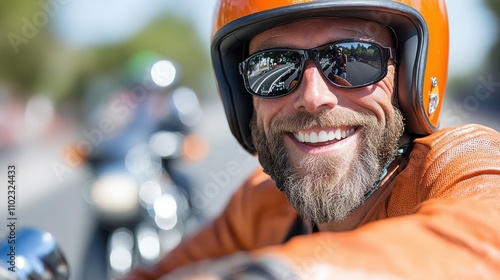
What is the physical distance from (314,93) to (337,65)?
11cm

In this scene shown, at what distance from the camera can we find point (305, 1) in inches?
92.7

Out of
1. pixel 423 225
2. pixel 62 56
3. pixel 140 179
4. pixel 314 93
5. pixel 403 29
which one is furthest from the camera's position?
pixel 62 56

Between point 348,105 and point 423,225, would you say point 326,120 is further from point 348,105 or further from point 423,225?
point 423,225

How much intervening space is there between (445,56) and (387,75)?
0.29 m

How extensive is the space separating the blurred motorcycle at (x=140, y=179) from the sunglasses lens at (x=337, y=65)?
3.57 m

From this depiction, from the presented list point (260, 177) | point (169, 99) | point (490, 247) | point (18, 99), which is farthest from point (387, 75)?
point (18, 99)

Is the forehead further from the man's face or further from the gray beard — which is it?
the gray beard

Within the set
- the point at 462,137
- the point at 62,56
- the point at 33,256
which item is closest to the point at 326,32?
the point at 462,137

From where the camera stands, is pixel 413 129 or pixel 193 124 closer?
pixel 413 129

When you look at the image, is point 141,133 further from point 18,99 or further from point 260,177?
point 18,99

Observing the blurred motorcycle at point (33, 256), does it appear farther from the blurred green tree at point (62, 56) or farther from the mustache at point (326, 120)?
the blurred green tree at point (62, 56)

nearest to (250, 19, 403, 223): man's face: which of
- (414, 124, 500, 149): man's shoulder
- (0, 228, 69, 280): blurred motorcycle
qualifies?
(414, 124, 500, 149): man's shoulder

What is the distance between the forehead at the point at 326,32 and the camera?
98.3 inches

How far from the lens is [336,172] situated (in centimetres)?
247
